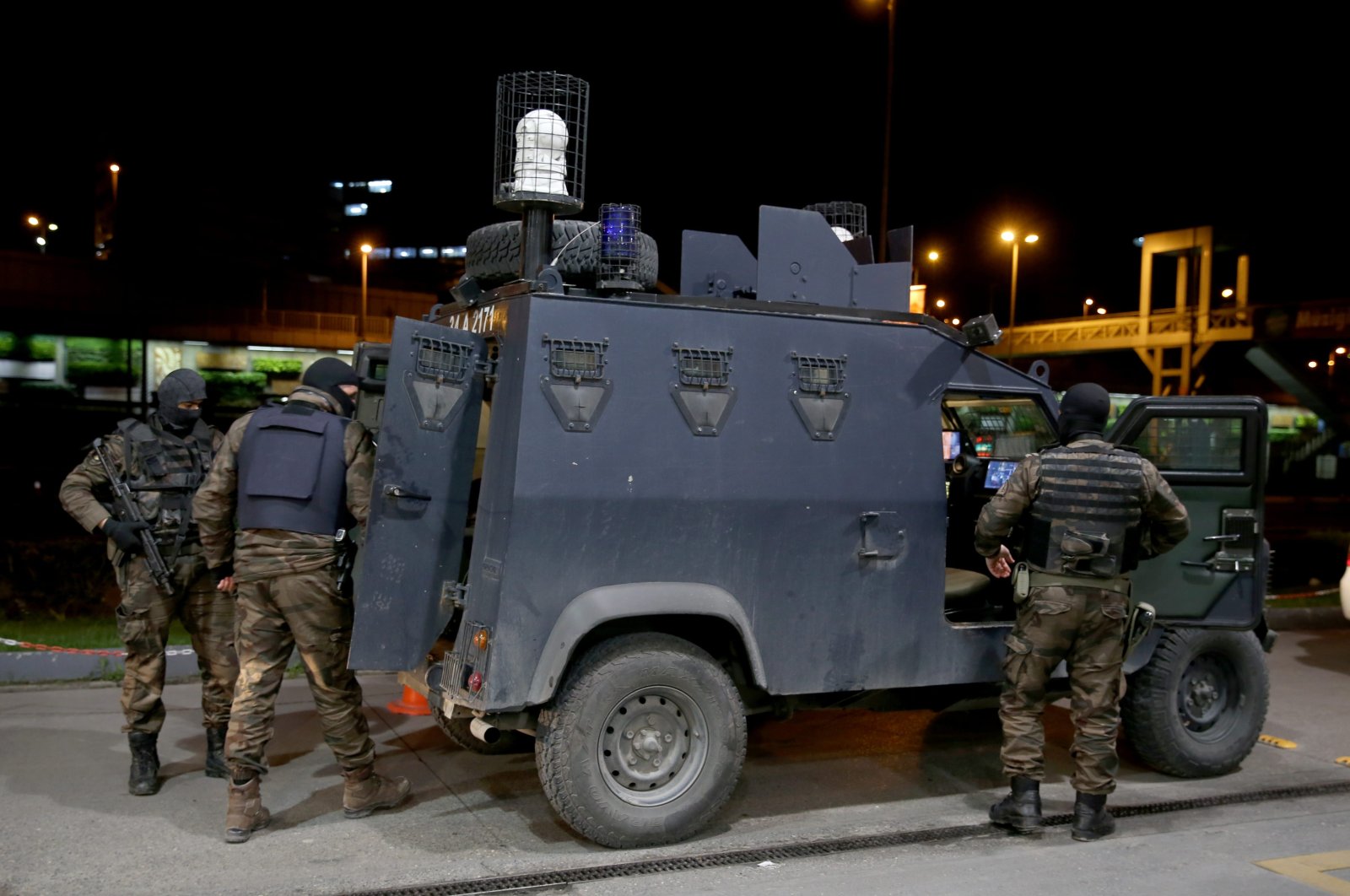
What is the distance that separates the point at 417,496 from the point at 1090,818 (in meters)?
3.15

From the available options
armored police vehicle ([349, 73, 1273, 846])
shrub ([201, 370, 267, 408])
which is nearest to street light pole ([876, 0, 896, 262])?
armored police vehicle ([349, 73, 1273, 846])

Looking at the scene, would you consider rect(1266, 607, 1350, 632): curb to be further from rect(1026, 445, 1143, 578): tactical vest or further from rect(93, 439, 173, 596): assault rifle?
rect(93, 439, 173, 596): assault rifle

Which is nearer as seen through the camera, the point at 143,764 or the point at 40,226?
the point at 143,764

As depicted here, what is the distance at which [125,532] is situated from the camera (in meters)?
5.14

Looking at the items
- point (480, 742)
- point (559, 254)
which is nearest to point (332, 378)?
point (559, 254)

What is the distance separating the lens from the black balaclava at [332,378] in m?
4.95

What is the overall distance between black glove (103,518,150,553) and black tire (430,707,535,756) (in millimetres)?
1576

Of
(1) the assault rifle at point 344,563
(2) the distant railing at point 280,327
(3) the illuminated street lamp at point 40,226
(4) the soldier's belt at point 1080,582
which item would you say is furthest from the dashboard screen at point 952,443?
(3) the illuminated street lamp at point 40,226

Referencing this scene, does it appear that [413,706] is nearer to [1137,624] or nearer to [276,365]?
[1137,624]

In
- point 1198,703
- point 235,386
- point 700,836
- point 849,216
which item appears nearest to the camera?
point 700,836

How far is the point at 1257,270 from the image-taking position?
4553 centimetres

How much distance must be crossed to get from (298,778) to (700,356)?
2889 mm

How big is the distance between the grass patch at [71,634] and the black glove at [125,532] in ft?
7.56

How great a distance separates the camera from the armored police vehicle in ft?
14.5
